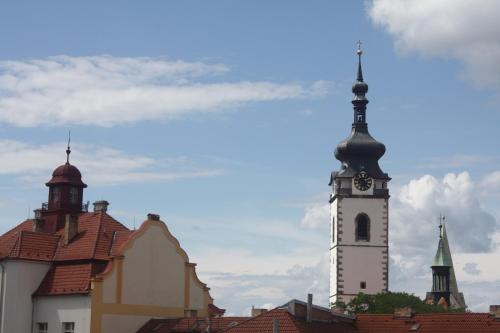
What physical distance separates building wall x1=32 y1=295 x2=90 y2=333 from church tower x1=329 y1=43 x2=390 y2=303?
155ft

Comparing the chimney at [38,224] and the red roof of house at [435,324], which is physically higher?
the chimney at [38,224]

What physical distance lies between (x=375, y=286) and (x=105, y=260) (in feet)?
159

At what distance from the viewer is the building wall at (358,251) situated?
4407 inches

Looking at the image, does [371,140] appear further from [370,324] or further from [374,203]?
[370,324]

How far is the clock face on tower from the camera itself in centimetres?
11325

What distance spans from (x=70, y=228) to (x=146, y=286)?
226 inches

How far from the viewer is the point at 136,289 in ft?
226

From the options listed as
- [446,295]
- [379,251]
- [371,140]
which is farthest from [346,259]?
[446,295]

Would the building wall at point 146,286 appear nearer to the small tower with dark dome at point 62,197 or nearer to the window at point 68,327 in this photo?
the window at point 68,327

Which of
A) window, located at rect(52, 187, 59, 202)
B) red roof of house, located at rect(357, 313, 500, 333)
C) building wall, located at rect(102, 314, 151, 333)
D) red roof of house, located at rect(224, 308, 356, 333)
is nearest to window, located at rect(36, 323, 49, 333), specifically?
building wall, located at rect(102, 314, 151, 333)

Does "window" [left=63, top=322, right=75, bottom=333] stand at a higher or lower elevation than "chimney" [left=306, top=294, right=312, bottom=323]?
lower

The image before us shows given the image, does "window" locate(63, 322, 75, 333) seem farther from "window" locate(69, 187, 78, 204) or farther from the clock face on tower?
the clock face on tower

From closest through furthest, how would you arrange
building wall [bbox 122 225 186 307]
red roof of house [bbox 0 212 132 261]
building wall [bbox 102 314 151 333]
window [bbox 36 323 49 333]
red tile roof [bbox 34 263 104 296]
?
1. building wall [bbox 102 314 151 333]
2. red tile roof [bbox 34 263 104 296]
3. window [bbox 36 323 49 333]
4. red roof of house [bbox 0 212 132 261]
5. building wall [bbox 122 225 186 307]

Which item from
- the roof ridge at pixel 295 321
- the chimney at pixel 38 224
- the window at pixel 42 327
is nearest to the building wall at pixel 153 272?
the window at pixel 42 327
